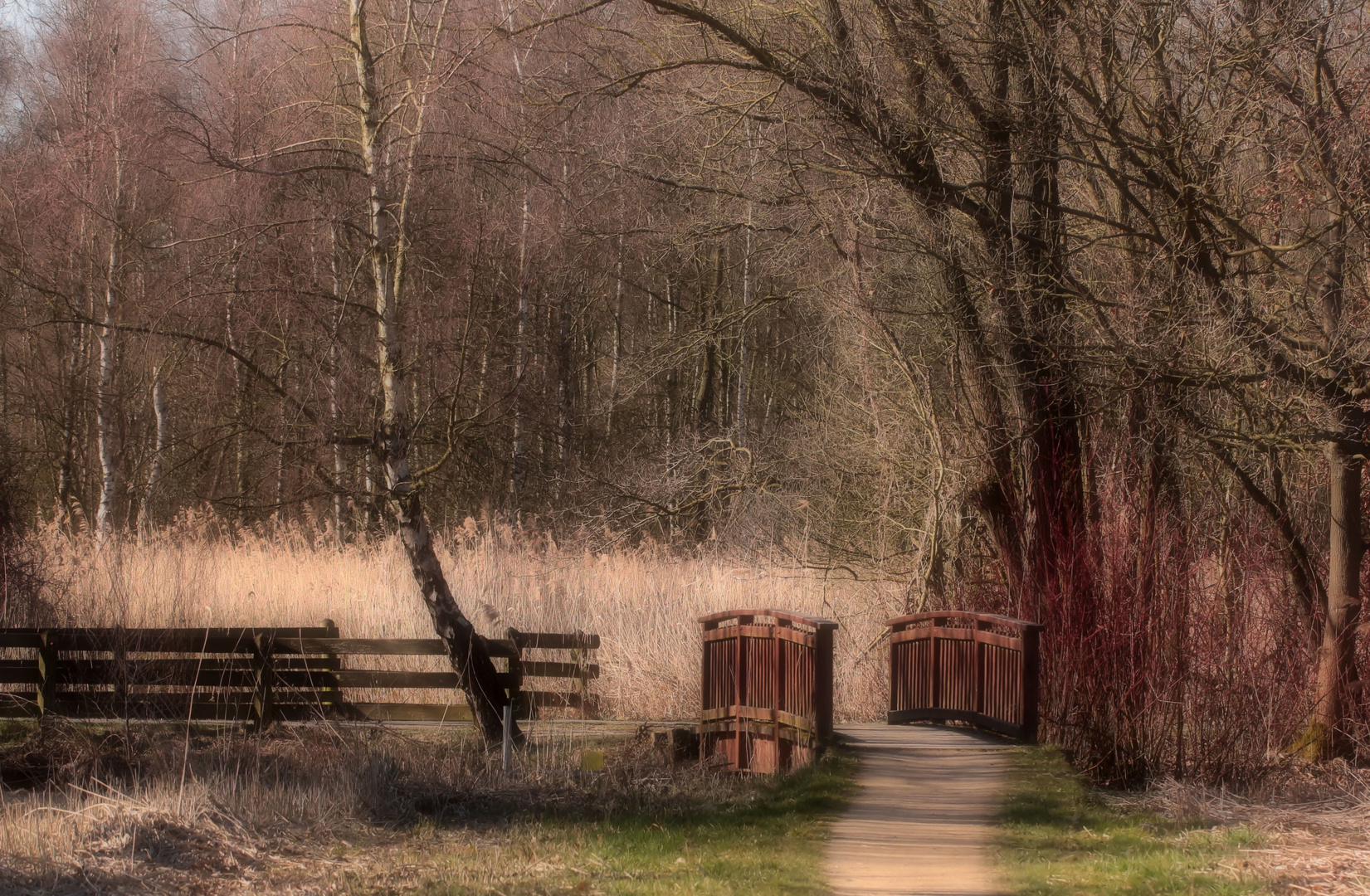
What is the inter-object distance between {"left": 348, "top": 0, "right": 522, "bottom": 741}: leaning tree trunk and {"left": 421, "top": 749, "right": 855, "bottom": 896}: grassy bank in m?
3.38

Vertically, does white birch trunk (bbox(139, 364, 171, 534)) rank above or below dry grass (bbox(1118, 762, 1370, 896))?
above

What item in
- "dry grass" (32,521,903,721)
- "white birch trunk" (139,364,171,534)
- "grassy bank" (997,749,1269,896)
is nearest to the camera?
"grassy bank" (997,749,1269,896)

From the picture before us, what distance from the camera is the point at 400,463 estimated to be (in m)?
11.5

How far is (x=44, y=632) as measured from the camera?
450 inches

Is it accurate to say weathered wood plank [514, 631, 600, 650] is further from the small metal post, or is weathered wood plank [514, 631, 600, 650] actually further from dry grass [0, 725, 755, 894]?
the small metal post

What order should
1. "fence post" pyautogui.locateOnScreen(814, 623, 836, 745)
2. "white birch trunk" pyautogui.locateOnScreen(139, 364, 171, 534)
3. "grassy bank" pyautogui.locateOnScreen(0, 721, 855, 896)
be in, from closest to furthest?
"grassy bank" pyautogui.locateOnScreen(0, 721, 855, 896), "fence post" pyautogui.locateOnScreen(814, 623, 836, 745), "white birch trunk" pyautogui.locateOnScreen(139, 364, 171, 534)

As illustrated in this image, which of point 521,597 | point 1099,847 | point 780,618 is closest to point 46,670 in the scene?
point 521,597

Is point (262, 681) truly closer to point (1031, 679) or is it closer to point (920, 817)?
point (920, 817)

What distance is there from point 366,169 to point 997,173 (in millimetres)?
5807

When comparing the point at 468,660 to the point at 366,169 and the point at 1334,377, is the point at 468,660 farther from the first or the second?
the point at 1334,377

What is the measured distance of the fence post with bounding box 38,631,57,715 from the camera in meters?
11.4

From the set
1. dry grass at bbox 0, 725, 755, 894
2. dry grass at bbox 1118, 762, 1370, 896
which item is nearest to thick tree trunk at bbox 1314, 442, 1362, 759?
dry grass at bbox 1118, 762, 1370, 896

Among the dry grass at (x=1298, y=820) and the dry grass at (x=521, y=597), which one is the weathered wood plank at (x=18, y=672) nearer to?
the dry grass at (x=521, y=597)

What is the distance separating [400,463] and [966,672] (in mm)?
5363
